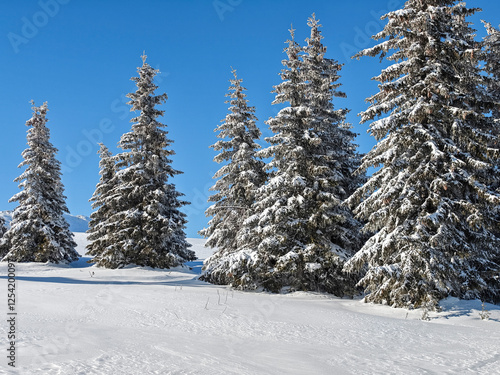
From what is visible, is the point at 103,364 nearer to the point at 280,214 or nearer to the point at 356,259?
the point at 356,259

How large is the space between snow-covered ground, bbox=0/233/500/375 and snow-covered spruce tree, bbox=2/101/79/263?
72.6ft

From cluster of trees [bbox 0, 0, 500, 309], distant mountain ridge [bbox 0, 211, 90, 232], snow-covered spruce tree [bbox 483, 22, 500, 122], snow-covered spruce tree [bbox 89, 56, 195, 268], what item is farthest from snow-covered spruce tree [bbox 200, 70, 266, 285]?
distant mountain ridge [bbox 0, 211, 90, 232]

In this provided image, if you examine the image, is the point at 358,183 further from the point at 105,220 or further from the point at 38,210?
the point at 38,210

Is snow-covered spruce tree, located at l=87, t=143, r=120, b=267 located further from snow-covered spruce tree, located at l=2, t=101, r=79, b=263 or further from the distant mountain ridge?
the distant mountain ridge

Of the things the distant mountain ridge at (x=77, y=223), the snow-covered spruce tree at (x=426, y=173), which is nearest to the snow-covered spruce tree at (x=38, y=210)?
the snow-covered spruce tree at (x=426, y=173)

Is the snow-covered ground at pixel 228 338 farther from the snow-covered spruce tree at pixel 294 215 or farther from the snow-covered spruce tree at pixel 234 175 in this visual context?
the snow-covered spruce tree at pixel 234 175

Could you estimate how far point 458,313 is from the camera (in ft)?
38.4

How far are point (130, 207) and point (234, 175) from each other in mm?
9306

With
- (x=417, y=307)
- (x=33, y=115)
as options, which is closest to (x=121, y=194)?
(x=33, y=115)

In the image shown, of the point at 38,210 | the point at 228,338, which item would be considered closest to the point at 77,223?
the point at 38,210

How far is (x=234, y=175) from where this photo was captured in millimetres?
22703

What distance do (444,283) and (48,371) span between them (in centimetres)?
1191

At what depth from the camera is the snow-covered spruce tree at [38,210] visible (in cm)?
3153

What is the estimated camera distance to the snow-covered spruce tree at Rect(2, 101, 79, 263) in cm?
3153
